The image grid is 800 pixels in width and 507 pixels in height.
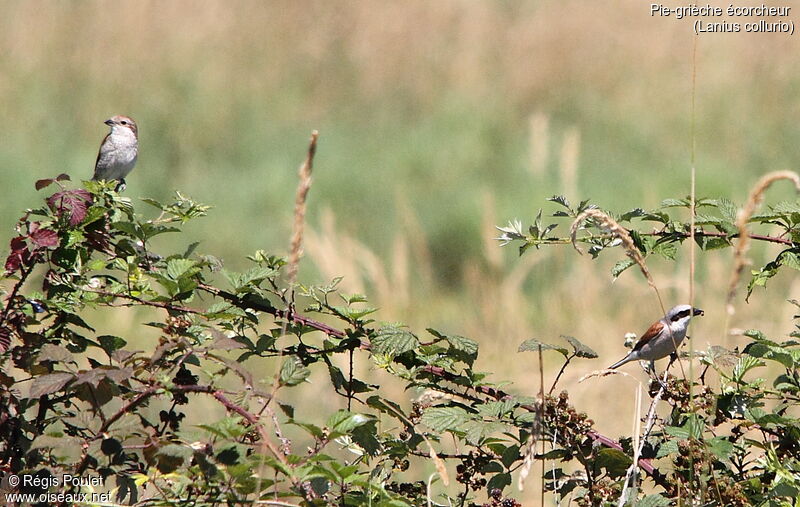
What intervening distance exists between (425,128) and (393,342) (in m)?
8.77

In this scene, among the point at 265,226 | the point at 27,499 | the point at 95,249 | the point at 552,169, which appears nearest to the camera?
the point at 27,499

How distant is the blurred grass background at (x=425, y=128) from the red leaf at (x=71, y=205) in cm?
509

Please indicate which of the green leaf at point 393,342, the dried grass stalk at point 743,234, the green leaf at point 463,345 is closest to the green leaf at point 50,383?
the green leaf at point 393,342

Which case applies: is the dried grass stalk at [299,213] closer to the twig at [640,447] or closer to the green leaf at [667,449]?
the twig at [640,447]

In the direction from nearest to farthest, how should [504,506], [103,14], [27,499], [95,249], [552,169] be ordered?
1. [27,499]
2. [504,506]
3. [95,249]
4. [552,169]
5. [103,14]

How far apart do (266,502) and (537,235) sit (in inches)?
42.0

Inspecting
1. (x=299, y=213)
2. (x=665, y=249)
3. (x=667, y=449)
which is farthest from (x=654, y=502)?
(x=299, y=213)

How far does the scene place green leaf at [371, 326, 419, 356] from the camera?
2.43m

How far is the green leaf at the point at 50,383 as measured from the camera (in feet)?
6.81

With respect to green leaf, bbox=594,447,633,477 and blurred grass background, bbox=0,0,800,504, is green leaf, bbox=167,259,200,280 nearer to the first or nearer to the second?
green leaf, bbox=594,447,633,477

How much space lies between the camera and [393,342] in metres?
2.44

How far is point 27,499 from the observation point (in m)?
2.25

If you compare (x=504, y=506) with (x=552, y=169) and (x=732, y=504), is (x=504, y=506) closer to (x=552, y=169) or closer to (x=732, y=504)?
(x=732, y=504)

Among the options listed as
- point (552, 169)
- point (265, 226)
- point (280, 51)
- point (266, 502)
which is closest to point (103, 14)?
point (280, 51)
